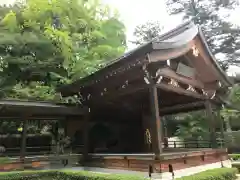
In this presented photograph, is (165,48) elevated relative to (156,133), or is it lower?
elevated

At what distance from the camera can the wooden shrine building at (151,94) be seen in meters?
7.49

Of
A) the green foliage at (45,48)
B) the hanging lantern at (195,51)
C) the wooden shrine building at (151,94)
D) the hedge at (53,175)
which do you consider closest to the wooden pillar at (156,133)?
the wooden shrine building at (151,94)

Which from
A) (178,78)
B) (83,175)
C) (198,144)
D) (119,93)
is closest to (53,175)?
(83,175)

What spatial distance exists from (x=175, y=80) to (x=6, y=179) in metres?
7.36

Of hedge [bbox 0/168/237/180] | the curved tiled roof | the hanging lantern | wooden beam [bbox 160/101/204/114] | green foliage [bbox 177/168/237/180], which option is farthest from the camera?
wooden beam [bbox 160/101/204/114]

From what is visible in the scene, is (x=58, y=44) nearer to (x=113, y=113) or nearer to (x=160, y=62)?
(x=113, y=113)

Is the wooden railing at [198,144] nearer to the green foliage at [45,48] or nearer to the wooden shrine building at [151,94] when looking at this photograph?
the wooden shrine building at [151,94]

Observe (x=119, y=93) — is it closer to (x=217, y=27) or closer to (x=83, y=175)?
(x=83, y=175)

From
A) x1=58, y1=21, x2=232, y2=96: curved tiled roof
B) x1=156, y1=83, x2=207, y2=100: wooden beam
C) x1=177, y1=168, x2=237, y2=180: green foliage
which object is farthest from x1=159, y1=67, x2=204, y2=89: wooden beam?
x1=177, y1=168, x2=237, y2=180: green foliage

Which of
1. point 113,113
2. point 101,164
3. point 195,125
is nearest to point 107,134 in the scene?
point 113,113

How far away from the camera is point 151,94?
7551mm

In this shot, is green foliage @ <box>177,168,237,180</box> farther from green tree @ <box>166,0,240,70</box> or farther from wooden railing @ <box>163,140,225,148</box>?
green tree @ <box>166,0,240,70</box>

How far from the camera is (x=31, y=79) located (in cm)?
1627

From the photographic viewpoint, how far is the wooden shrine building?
295 inches
